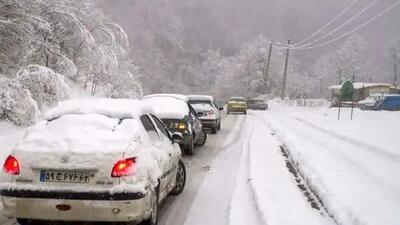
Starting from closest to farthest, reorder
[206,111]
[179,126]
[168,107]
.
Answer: [179,126], [168,107], [206,111]

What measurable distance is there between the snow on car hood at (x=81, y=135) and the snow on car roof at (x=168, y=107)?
285 inches

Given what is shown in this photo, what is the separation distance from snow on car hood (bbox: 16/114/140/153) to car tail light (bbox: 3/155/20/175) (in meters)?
0.15

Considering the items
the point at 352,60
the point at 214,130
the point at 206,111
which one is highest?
the point at 352,60

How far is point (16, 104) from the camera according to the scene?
17.1 m

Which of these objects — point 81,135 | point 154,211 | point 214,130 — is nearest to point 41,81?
point 214,130

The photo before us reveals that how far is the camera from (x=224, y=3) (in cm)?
16538

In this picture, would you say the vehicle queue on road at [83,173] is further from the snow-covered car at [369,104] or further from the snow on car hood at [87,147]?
the snow-covered car at [369,104]

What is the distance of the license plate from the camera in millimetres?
5668

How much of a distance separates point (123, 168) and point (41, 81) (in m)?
13.3

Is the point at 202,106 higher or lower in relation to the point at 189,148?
higher

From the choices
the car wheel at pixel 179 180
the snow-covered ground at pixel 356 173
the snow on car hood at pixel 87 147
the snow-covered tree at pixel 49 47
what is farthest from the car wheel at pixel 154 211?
the snow-covered tree at pixel 49 47

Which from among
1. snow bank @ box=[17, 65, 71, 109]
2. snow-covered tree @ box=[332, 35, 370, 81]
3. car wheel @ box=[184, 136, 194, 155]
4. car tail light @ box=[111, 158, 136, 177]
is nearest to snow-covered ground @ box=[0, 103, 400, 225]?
car wheel @ box=[184, 136, 194, 155]

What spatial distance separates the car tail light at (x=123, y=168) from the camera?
18.7 ft

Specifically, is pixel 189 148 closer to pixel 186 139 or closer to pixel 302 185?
pixel 186 139
